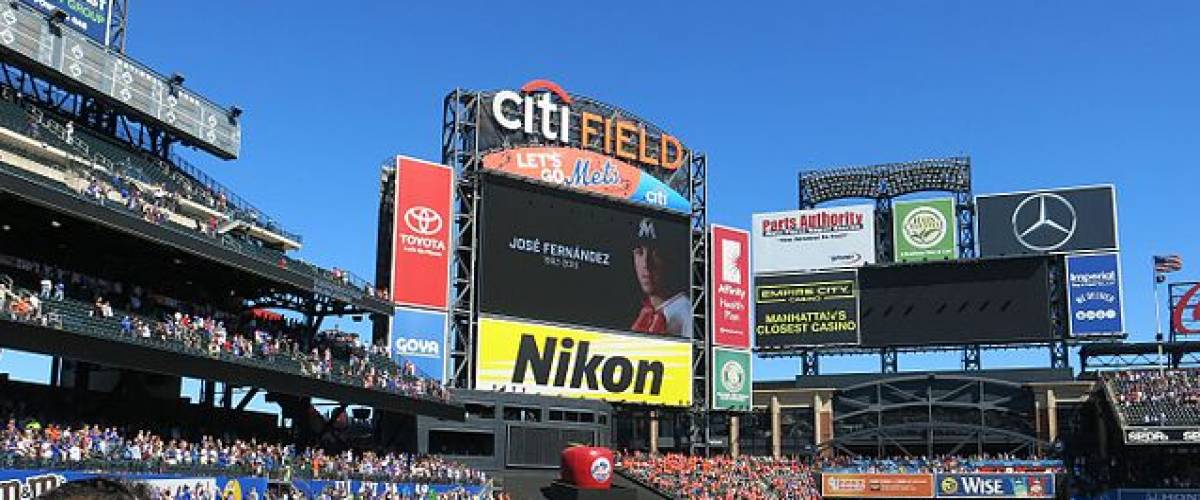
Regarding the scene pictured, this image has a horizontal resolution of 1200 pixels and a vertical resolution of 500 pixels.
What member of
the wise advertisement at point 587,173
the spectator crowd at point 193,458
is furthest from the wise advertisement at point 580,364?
the wise advertisement at point 587,173

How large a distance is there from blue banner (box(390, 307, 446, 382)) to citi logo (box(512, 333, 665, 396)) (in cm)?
403

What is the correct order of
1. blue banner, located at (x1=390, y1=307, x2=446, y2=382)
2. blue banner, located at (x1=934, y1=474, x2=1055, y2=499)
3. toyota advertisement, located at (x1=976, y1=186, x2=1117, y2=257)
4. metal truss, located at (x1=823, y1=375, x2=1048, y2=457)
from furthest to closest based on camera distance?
toyota advertisement, located at (x1=976, y1=186, x2=1117, y2=257) → metal truss, located at (x1=823, y1=375, x2=1048, y2=457) → blue banner, located at (x1=934, y1=474, x2=1055, y2=499) → blue banner, located at (x1=390, y1=307, x2=446, y2=382)

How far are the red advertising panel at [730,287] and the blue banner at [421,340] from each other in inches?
666

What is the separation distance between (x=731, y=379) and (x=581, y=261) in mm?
11960

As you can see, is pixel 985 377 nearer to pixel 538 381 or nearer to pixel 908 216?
pixel 908 216

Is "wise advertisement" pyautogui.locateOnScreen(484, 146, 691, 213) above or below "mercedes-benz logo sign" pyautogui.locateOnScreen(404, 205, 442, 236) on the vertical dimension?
above

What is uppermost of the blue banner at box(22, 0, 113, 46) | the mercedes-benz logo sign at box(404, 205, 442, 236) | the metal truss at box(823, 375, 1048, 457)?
the blue banner at box(22, 0, 113, 46)

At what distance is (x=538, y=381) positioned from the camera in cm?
5847

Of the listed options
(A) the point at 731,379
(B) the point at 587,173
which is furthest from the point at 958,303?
(B) the point at 587,173

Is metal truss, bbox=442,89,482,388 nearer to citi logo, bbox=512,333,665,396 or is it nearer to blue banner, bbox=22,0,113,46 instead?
citi logo, bbox=512,333,665,396

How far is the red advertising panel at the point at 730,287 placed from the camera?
221 ft

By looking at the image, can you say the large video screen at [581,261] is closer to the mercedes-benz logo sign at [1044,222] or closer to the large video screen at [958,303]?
the large video screen at [958,303]

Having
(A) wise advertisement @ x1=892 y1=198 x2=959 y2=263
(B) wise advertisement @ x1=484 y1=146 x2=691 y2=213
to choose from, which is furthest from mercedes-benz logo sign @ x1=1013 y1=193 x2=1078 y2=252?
(B) wise advertisement @ x1=484 y1=146 x2=691 y2=213

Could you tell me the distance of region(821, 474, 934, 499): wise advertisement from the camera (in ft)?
212
